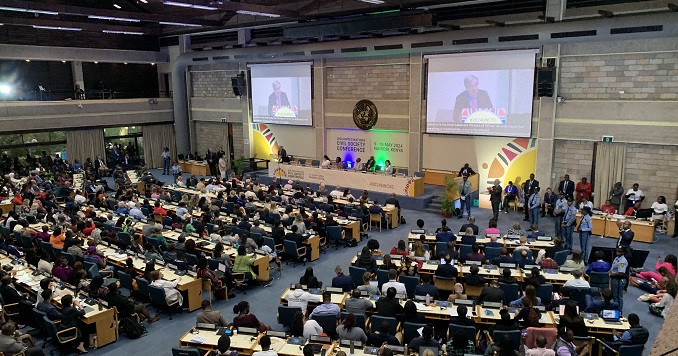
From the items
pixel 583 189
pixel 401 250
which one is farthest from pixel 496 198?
pixel 401 250

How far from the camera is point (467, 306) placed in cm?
851

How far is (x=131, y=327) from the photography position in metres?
9.37

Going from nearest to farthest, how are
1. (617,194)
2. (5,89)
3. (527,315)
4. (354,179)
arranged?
(527,315) < (617,194) < (354,179) < (5,89)

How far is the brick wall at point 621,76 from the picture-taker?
Result: 49.9 feet

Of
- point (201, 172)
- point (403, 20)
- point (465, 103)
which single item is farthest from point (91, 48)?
point (465, 103)

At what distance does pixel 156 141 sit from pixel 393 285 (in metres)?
24.0

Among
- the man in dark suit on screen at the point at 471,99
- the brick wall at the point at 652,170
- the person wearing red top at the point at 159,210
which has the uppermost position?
the man in dark suit on screen at the point at 471,99

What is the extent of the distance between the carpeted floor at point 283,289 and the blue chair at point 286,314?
2.21 ft

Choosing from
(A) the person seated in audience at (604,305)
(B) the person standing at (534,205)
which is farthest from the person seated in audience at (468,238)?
(B) the person standing at (534,205)

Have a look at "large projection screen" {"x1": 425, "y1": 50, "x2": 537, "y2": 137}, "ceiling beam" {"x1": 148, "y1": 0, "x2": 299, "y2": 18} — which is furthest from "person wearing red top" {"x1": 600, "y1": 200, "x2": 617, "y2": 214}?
"ceiling beam" {"x1": 148, "y1": 0, "x2": 299, "y2": 18}

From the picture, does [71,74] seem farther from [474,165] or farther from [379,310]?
[379,310]

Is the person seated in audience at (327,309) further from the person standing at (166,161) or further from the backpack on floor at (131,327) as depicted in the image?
the person standing at (166,161)

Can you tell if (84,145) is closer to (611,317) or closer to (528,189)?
(528,189)

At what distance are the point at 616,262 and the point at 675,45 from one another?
870cm
